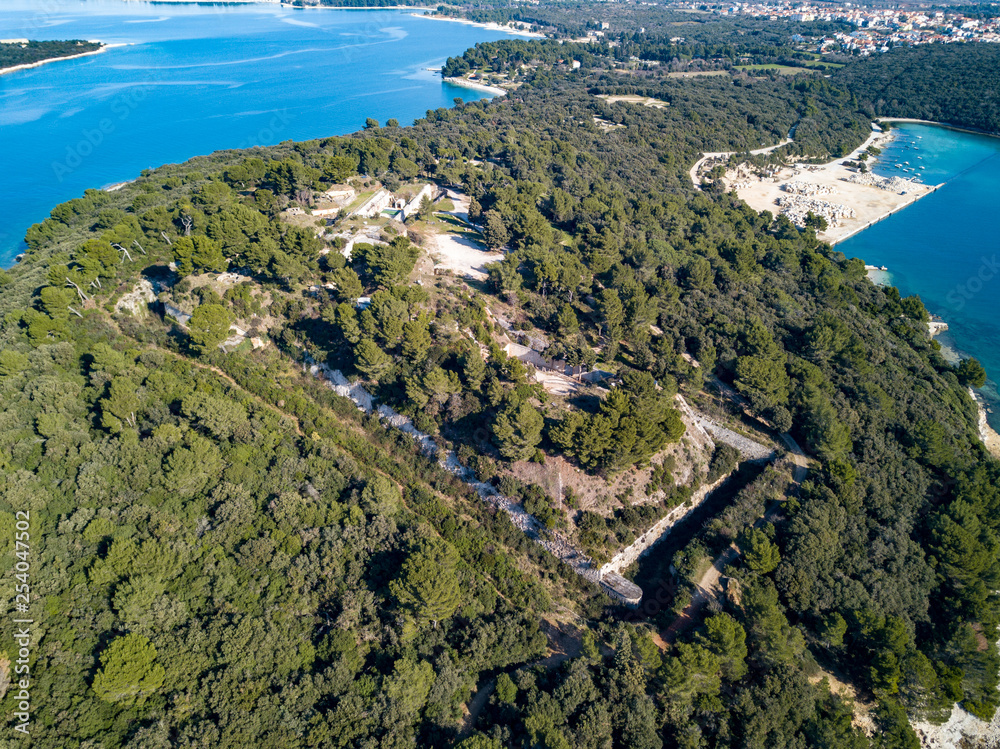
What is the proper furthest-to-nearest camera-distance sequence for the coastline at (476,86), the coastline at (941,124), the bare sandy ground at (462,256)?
1. the coastline at (476,86)
2. the coastline at (941,124)
3. the bare sandy ground at (462,256)

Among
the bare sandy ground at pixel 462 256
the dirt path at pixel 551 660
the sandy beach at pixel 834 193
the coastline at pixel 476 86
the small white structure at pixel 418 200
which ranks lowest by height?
the dirt path at pixel 551 660

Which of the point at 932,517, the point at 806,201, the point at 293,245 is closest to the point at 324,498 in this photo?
the point at 293,245

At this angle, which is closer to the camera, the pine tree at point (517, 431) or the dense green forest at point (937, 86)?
the pine tree at point (517, 431)

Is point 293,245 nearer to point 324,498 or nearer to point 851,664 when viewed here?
point 324,498

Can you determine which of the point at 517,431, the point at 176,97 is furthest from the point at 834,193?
the point at 176,97

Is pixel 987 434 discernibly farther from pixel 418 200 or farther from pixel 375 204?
pixel 375 204

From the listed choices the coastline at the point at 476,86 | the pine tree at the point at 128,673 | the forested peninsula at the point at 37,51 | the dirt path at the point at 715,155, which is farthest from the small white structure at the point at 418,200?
the forested peninsula at the point at 37,51

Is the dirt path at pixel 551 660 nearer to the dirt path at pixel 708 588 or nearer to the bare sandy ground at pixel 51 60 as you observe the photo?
the dirt path at pixel 708 588

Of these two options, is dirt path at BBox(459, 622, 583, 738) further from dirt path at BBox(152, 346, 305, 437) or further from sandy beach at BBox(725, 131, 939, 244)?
sandy beach at BBox(725, 131, 939, 244)

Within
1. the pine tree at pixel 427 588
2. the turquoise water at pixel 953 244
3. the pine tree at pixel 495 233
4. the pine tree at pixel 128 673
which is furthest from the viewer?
the turquoise water at pixel 953 244
